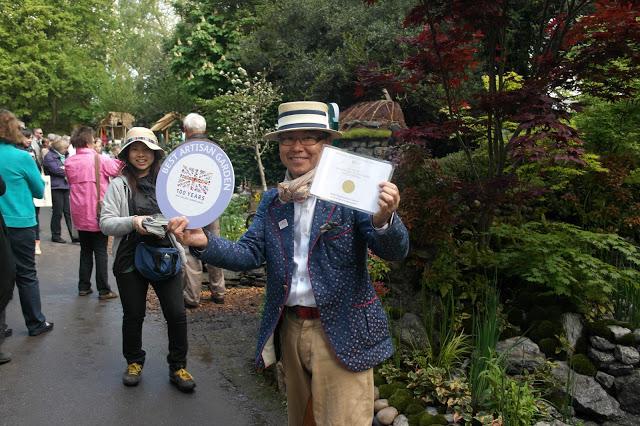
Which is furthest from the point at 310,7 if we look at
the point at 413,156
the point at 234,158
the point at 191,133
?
the point at 413,156

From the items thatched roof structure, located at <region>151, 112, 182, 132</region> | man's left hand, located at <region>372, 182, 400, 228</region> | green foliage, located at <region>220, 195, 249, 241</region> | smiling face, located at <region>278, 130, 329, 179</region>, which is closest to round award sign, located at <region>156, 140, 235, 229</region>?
smiling face, located at <region>278, 130, 329, 179</region>

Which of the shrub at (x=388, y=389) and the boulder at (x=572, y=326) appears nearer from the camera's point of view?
the shrub at (x=388, y=389)

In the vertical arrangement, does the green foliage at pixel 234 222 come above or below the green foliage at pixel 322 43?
below

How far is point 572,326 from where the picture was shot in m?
4.48

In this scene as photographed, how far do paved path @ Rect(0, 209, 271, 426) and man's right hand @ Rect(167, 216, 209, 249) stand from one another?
82.7 inches

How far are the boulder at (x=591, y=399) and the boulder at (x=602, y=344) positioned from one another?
1.18 feet

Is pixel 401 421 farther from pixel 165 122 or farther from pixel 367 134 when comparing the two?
pixel 165 122

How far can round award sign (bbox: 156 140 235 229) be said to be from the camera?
2.40m

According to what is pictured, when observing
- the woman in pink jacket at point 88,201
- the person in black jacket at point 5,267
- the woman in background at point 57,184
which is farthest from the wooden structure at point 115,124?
the person in black jacket at point 5,267

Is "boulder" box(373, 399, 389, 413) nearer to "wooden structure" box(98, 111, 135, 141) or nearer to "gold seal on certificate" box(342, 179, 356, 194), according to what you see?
"gold seal on certificate" box(342, 179, 356, 194)

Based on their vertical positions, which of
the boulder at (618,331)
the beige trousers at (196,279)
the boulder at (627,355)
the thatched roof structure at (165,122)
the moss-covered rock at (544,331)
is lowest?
the beige trousers at (196,279)

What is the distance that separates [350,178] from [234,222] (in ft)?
23.0

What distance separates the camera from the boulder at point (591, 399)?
3.85 m

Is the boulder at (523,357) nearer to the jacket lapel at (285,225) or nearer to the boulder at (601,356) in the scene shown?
the boulder at (601,356)
